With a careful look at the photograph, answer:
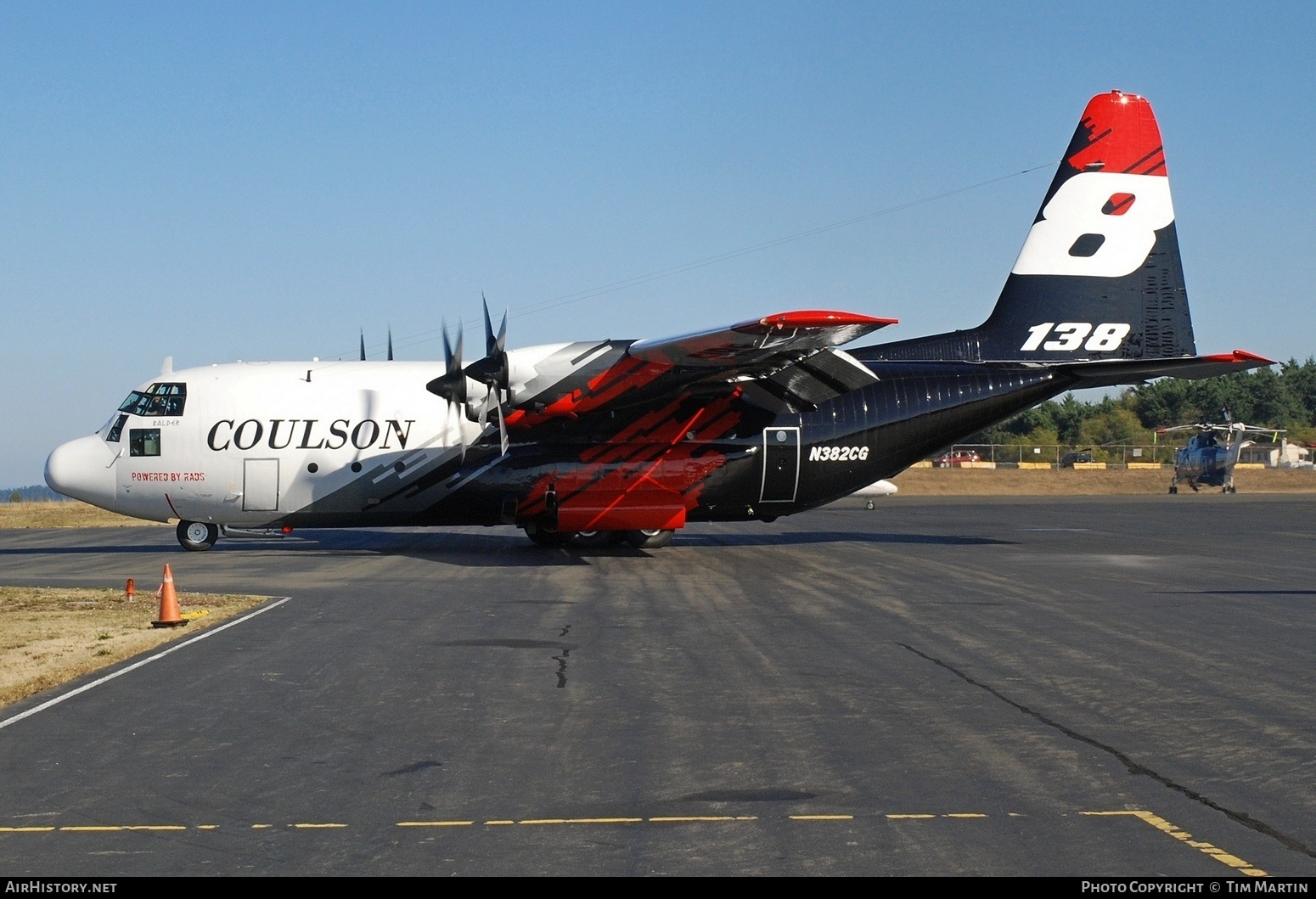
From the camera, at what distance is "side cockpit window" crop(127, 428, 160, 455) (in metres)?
26.8

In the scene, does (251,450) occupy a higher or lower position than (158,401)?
lower

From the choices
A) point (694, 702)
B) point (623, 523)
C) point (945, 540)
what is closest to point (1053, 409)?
point (945, 540)

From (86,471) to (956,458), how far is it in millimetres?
83868

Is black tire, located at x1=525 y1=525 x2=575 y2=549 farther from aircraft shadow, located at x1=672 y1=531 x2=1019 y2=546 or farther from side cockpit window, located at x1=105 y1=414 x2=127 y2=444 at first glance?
side cockpit window, located at x1=105 y1=414 x2=127 y2=444

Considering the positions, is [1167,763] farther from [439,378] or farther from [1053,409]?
[1053,409]

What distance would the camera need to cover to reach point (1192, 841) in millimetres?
6461

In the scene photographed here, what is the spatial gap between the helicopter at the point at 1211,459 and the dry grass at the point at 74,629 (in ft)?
203

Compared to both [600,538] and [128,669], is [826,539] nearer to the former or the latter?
[600,538]

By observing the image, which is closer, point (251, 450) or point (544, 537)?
point (251, 450)

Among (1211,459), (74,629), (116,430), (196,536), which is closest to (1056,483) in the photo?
(1211,459)

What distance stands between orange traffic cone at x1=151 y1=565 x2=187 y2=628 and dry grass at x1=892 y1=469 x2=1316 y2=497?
60.3 m

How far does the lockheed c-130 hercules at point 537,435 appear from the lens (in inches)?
1016

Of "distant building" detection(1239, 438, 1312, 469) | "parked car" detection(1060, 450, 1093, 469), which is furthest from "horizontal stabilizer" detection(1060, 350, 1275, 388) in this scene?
"distant building" detection(1239, 438, 1312, 469)
